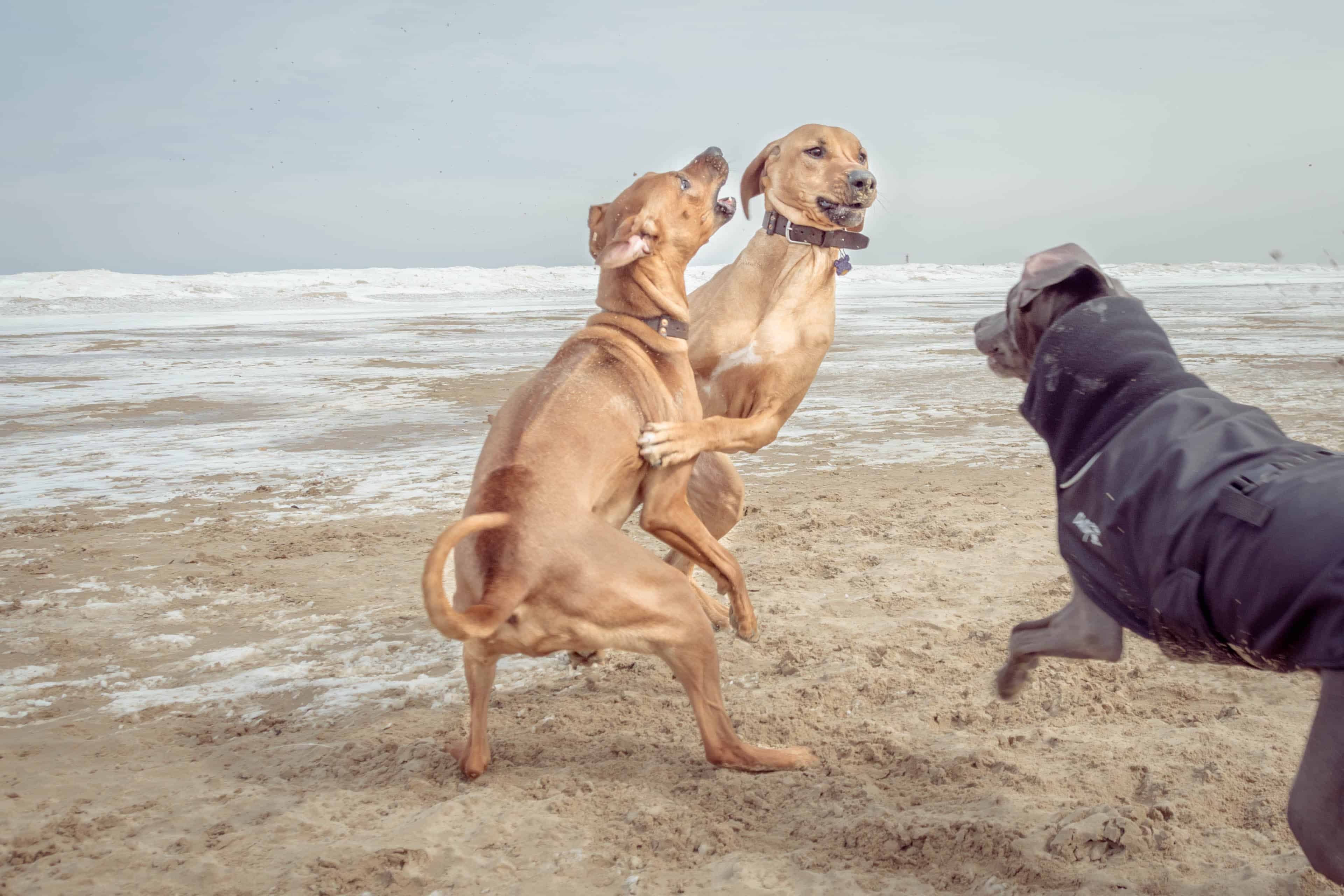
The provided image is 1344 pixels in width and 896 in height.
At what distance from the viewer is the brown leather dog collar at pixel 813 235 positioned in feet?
14.8

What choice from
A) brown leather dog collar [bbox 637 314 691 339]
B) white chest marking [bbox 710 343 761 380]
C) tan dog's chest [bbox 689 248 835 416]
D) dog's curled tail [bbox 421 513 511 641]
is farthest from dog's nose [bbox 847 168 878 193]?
dog's curled tail [bbox 421 513 511 641]

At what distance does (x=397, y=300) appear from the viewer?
125 ft

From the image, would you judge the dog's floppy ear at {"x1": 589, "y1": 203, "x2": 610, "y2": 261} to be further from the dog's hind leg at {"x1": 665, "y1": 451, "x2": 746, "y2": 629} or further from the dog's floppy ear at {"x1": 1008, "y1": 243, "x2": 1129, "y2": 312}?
the dog's floppy ear at {"x1": 1008, "y1": 243, "x2": 1129, "y2": 312}

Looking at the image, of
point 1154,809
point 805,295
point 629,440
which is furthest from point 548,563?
point 805,295

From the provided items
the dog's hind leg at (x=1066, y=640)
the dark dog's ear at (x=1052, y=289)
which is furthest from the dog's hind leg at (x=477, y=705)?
the dark dog's ear at (x=1052, y=289)

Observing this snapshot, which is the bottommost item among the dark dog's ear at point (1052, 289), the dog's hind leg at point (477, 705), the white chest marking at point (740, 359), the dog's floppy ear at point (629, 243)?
the dog's hind leg at point (477, 705)

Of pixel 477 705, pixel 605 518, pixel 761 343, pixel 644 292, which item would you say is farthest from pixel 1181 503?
pixel 761 343

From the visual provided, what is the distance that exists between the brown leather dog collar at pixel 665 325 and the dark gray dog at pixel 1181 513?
1428 millimetres

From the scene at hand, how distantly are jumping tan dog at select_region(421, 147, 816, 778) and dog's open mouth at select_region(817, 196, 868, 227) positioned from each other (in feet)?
2.52

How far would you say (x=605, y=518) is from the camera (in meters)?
3.46

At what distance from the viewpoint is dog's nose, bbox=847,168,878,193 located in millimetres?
4500

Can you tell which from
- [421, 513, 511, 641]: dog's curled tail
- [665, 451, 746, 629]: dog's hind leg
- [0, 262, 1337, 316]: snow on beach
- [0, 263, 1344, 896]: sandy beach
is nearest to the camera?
[421, 513, 511, 641]: dog's curled tail

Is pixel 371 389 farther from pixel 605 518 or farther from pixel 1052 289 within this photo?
pixel 1052 289

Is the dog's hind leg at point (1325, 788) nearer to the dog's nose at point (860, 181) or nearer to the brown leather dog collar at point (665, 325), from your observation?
the brown leather dog collar at point (665, 325)
